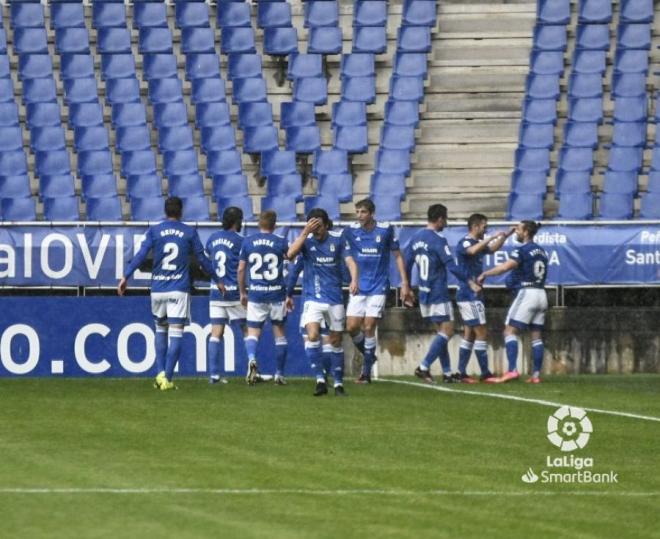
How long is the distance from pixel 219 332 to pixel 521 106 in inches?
385

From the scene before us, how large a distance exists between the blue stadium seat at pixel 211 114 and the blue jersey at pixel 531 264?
8361 mm

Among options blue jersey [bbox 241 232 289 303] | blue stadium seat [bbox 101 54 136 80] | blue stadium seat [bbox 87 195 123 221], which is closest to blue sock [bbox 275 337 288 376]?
blue jersey [bbox 241 232 289 303]

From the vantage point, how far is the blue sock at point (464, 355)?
20.7 m

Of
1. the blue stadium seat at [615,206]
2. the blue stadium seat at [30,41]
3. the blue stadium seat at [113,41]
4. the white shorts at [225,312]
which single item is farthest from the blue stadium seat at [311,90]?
the white shorts at [225,312]

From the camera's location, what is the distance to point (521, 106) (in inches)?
1121

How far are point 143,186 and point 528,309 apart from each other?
7.98m

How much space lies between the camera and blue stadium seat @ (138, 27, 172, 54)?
1145 inches

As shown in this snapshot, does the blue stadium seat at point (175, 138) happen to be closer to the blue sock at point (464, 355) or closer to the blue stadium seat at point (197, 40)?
the blue stadium seat at point (197, 40)

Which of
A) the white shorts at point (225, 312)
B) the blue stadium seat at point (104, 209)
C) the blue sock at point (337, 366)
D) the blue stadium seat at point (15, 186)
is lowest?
the blue sock at point (337, 366)

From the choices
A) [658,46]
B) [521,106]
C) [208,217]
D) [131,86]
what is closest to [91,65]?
[131,86]

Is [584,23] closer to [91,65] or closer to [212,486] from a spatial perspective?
[91,65]

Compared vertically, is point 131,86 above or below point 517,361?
above

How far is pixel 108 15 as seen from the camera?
29.7 meters

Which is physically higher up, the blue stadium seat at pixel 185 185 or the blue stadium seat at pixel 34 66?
the blue stadium seat at pixel 34 66
